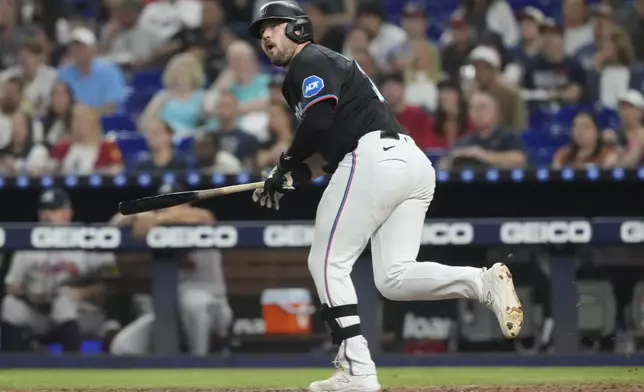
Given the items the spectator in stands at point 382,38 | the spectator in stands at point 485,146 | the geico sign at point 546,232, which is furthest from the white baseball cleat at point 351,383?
the spectator in stands at point 382,38

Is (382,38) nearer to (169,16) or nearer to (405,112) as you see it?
(405,112)

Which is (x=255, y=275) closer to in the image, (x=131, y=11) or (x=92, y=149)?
(x=92, y=149)

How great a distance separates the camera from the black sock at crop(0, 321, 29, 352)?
23.2ft

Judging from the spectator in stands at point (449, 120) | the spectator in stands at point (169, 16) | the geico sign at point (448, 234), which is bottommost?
the geico sign at point (448, 234)

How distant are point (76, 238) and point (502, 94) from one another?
3.39m

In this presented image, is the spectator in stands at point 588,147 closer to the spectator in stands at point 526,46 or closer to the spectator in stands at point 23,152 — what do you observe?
the spectator in stands at point 526,46

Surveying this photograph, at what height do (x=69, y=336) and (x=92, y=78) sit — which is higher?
(x=92, y=78)

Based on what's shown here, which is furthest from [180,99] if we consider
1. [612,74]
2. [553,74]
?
[612,74]

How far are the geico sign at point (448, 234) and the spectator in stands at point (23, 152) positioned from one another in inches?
130

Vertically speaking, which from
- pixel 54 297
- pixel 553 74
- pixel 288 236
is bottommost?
pixel 54 297

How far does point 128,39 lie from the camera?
416 inches

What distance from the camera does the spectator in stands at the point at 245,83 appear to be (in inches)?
358

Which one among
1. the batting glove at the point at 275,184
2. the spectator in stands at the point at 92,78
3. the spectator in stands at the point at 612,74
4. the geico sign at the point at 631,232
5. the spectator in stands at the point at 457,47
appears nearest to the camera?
the batting glove at the point at 275,184

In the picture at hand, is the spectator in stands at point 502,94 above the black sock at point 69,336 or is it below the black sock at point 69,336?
above
